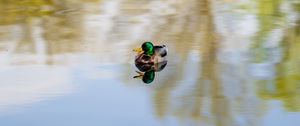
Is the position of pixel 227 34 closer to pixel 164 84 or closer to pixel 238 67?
Answer: pixel 238 67

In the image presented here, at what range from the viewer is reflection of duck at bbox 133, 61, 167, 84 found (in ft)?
11.0

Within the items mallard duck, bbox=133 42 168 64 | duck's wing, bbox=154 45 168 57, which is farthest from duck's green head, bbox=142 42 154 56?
duck's wing, bbox=154 45 168 57

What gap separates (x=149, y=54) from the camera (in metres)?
3.47

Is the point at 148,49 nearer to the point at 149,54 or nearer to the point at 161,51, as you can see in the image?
the point at 149,54

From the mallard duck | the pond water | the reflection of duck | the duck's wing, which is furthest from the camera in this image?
Result: the duck's wing

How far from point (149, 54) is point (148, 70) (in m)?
0.09

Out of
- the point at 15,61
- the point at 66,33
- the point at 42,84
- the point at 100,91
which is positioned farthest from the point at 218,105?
→ the point at 66,33

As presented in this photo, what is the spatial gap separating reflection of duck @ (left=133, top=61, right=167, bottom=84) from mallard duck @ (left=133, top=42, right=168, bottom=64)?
2cm

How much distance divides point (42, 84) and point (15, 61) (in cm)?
64

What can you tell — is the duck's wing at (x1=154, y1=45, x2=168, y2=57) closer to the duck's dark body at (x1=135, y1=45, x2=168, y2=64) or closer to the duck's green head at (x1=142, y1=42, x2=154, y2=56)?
the duck's dark body at (x1=135, y1=45, x2=168, y2=64)

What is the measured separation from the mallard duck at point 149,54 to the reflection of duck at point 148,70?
21mm

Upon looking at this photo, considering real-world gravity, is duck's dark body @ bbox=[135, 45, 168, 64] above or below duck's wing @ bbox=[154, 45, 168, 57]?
below

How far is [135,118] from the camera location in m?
2.81

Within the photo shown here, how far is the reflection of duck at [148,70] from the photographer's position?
335 cm
